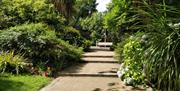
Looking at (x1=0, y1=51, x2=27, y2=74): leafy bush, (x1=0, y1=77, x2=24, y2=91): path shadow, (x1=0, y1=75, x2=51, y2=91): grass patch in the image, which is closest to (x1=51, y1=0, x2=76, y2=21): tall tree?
(x1=0, y1=51, x2=27, y2=74): leafy bush

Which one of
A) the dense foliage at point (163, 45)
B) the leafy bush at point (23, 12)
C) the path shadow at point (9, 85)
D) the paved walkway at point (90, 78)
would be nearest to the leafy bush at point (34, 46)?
the paved walkway at point (90, 78)

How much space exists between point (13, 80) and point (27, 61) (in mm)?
2184

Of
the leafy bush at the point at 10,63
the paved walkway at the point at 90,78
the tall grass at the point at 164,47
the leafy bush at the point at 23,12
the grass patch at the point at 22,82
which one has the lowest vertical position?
the paved walkway at the point at 90,78

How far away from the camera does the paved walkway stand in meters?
10.4

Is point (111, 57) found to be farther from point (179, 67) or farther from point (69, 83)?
point (179, 67)

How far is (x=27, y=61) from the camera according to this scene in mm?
13203

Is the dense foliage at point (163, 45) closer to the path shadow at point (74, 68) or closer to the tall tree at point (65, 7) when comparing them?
the path shadow at point (74, 68)

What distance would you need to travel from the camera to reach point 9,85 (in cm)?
1038

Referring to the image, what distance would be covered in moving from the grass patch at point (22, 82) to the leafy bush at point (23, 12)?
16.0ft

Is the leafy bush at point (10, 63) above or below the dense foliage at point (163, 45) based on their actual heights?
below

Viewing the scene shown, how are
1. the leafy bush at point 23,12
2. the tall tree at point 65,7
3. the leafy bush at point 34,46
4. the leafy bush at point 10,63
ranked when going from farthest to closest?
the tall tree at point 65,7 → the leafy bush at point 23,12 → the leafy bush at point 34,46 → the leafy bush at point 10,63

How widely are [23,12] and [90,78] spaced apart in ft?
19.5

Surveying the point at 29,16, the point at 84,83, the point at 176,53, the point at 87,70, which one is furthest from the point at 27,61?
the point at 176,53

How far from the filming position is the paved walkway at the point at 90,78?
1041 cm
